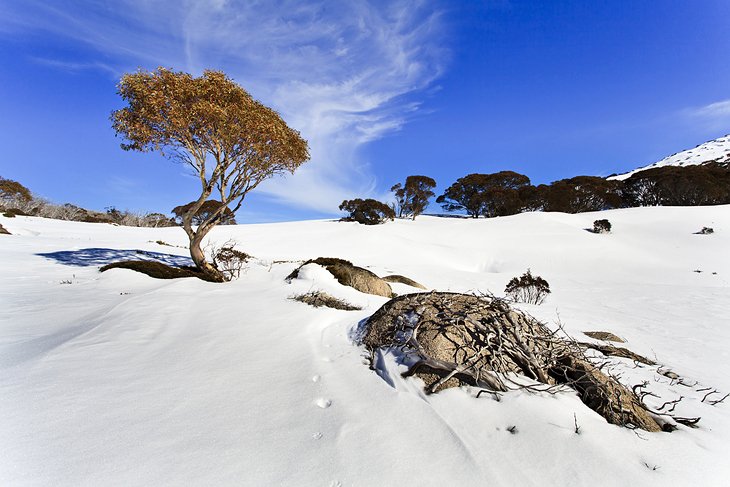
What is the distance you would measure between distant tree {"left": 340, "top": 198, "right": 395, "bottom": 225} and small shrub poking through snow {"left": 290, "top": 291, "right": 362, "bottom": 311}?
33.3 metres

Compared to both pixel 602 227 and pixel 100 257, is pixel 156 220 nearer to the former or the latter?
pixel 100 257

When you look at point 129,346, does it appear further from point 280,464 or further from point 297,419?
point 280,464

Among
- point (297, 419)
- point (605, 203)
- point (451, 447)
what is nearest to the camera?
point (451, 447)

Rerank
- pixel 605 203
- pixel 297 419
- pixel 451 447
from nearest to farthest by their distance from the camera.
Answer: pixel 451 447 < pixel 297 419 < pixel 605 203

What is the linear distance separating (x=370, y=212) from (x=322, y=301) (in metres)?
36.2

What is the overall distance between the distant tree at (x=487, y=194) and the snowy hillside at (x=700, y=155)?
29.7 meters

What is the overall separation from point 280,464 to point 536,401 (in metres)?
1.98

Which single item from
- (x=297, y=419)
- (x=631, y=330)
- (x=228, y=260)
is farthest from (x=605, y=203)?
(x=297, y=419)

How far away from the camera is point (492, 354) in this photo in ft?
9.66

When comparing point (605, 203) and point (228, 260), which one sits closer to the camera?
point (228, 260)

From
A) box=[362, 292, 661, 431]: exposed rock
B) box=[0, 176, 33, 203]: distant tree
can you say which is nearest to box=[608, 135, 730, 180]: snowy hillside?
box=[362, 292, 661, 431]: exposed rock

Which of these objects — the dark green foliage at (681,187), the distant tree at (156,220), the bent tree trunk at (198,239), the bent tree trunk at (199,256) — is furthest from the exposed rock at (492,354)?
the dark green foliage at (681,187)

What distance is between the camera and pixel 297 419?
231 centimetres

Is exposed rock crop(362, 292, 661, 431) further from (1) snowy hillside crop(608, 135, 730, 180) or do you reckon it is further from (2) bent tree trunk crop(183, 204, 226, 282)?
(1) snowy hillside crop(608, 135, 730, 180)
